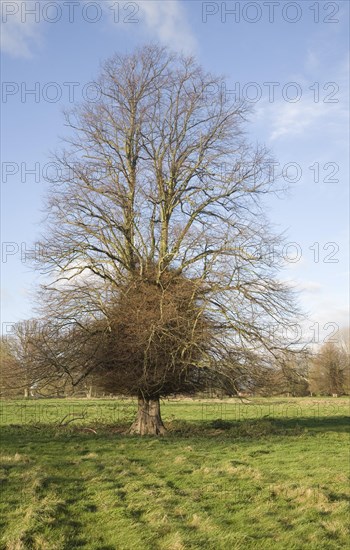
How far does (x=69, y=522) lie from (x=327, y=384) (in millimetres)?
70294

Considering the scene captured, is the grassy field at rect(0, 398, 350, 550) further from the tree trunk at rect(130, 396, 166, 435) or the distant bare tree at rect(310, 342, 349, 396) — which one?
the distant bare tree at rect(310, 342, 349, 396)

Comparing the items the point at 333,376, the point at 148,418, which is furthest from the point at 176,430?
the point at 333,376

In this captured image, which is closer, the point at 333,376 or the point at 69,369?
the point at 69,369

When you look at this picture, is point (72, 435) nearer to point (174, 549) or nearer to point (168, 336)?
point (168, 336)

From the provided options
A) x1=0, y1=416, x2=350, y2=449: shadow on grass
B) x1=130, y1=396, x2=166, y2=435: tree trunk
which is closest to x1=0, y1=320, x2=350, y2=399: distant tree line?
x1=130, y1=396, x2=166, y2=435: tree trunk

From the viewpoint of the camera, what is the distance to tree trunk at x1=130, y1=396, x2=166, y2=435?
18930mm

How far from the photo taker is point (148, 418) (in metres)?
19.0

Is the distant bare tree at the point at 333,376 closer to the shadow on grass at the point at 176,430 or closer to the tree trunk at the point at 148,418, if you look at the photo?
the shadow on grass at the point at 176,430

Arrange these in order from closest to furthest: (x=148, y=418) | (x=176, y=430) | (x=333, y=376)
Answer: (x=148, y=418)
(x=176, y=430)
(x=333, y=376)

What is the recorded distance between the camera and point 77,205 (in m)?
18.9

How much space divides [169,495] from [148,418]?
10354 millimetres

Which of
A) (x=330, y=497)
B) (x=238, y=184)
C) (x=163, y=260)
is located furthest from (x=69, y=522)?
(x=238, y=184)

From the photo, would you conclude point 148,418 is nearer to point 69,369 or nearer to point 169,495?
point 69,369

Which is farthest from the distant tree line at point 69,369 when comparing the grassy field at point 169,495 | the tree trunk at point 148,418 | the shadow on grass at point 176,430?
the grassy field at point 169,495
